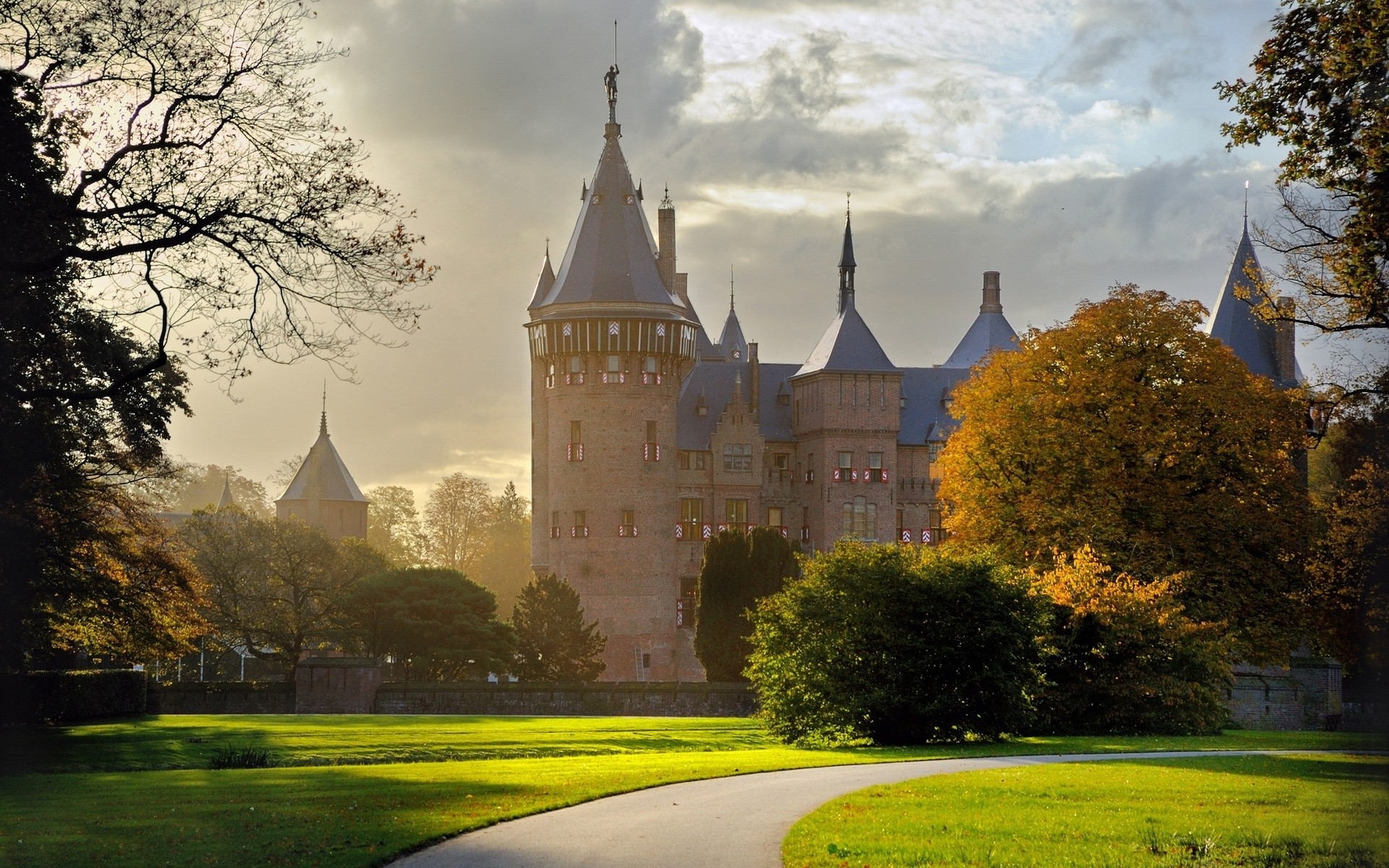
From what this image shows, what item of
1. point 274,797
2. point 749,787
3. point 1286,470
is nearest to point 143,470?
point 274,797

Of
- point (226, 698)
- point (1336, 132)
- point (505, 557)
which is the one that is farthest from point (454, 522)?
point (1336, 132)

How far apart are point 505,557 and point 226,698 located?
5504 centimetres

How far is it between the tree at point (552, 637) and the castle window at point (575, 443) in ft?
34.3

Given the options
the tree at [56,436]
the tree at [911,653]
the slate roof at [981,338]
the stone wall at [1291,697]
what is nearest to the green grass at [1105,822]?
the tree at [911,653]

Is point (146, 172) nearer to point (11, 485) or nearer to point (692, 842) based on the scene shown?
point (11, 485)

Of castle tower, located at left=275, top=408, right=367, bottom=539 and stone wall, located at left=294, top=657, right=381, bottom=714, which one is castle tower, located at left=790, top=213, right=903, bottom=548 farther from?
castle tower, located at left=275, top=408, right=367, bottom=539

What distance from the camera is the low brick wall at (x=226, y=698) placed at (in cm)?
4075

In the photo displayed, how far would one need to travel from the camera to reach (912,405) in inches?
2687

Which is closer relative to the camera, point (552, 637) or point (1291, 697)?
point (1291, 697)

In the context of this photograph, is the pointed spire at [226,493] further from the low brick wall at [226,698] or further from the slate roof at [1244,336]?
the slate roof at [1244,336]

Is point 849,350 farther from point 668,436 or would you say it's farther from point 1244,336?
point 1244,336

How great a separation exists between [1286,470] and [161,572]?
22711mm

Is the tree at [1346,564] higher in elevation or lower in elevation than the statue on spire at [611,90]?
lower

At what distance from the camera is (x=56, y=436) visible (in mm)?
22516
